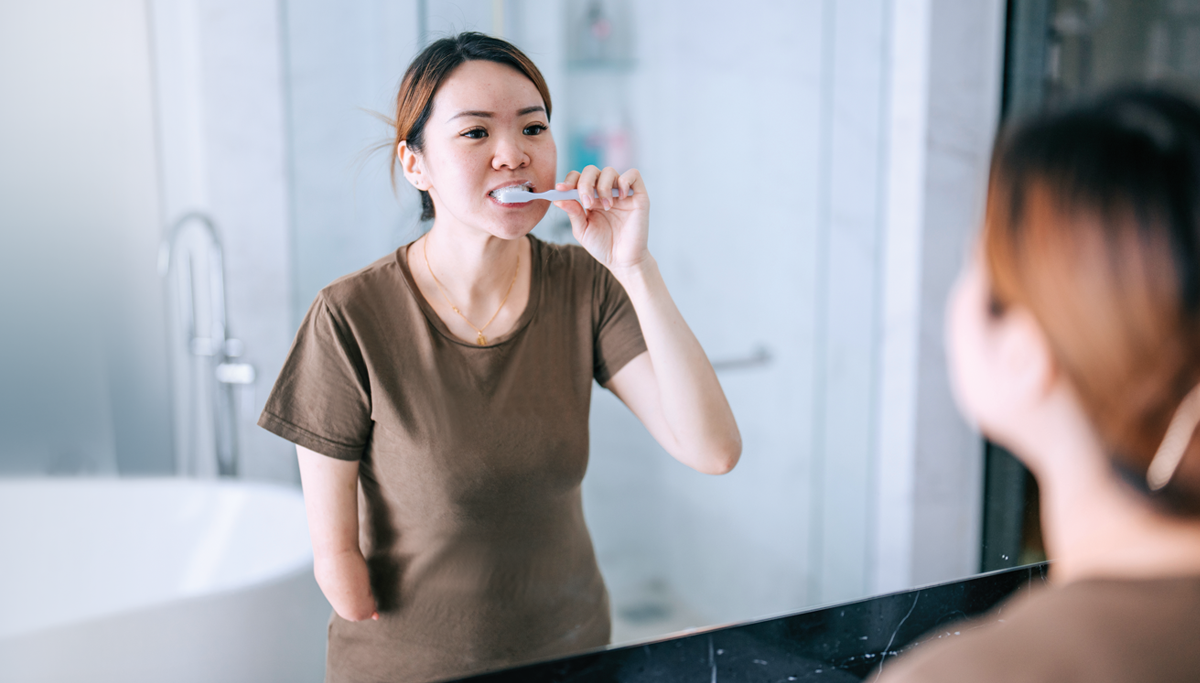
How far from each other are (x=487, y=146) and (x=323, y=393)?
0.24 m

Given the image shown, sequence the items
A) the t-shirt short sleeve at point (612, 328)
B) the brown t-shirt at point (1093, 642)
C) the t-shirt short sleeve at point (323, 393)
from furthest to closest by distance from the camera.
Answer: the t-shirt short sleeve at point (612, 328)
the t-shirt short sleeve at point (323, 393)
the brown t-shirt at point (1093, 642)

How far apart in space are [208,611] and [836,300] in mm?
1036

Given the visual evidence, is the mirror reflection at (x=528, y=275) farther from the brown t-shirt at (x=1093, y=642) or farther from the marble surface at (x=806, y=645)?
the brown t-shirt at (x=1093, y=642)

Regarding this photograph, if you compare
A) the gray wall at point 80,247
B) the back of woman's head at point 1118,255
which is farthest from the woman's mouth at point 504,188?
the gray wall at point 80,247

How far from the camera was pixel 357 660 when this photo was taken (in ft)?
2.34

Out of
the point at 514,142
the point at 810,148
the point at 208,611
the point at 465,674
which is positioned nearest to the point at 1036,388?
the point at 514,142

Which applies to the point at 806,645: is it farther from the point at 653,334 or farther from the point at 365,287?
the point at 365,287

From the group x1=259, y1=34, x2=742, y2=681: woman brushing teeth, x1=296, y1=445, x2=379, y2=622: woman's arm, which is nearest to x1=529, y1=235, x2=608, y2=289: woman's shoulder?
x1=259, y1=34, x2=742, y2=681: woman brushing teeth

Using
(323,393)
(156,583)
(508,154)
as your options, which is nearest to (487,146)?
(508,154)

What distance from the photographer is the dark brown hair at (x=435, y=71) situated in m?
0.65

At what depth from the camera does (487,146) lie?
647 mm

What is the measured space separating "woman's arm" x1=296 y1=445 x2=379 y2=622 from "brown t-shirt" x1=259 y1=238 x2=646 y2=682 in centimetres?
1

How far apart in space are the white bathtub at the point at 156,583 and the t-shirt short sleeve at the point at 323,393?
0.63 feet

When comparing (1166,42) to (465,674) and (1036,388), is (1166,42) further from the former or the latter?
(465,674)
